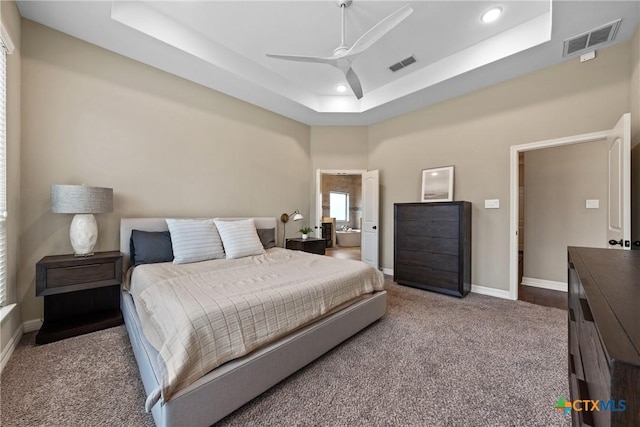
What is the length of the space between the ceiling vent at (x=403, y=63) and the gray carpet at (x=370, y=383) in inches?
128

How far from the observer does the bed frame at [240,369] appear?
123cm

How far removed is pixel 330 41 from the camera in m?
3.03

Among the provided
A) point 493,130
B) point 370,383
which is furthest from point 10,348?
point 493,130

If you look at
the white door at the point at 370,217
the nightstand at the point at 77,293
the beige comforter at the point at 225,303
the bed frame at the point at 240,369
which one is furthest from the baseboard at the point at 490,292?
the nightstand at the point at 77,293

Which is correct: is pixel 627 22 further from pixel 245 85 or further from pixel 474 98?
pixel 245 85

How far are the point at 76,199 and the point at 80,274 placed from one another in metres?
0.66

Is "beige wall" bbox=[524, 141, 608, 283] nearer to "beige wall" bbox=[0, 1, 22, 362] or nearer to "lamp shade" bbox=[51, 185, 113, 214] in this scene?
"lamp shade" bbox=[51, 185, 113, 214]

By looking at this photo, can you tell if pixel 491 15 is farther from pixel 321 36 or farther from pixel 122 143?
pixel 122 143

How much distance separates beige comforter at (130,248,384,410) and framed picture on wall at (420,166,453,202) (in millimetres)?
2092

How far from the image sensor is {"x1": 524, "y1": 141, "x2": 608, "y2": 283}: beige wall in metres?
3.54

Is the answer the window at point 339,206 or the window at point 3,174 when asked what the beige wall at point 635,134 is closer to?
the window at point 3,174

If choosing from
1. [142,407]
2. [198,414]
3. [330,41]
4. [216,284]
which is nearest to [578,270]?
[198,414]

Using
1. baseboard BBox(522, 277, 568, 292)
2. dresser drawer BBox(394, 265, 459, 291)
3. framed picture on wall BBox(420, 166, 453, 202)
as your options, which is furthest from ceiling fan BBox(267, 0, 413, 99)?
baseboard BBox(522, 277, 568, 292)

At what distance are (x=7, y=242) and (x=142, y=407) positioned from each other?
1839mm
